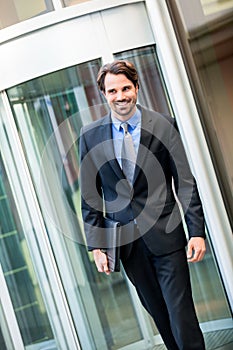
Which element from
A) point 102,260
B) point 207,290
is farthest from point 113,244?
point 207,290

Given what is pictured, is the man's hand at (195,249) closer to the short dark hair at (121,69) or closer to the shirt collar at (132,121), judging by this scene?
the shirt collar at (132,121)

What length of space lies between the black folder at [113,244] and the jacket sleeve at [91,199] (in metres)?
0.03

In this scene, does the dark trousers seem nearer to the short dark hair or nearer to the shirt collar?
the shirt collar

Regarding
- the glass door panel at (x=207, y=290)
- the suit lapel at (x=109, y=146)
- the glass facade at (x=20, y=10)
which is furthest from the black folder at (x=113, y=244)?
the glass facade at (x=20, y=10)

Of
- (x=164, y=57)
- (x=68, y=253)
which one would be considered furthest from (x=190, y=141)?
(x=68, y=253)

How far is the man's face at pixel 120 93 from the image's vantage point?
11.3ft

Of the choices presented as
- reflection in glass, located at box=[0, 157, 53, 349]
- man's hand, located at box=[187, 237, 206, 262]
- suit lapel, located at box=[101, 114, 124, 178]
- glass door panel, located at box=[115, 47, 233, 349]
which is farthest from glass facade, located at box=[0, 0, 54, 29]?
man's hand, located at box=[187, 237, 206, 262]

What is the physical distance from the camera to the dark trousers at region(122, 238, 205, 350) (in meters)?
3.52

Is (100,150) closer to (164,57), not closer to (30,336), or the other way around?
(164,57)

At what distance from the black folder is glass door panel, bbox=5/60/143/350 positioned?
99cm

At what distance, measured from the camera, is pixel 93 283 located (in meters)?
4.63

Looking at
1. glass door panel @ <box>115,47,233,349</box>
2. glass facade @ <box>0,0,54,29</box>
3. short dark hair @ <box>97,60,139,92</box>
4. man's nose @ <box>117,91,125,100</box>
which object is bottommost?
glass door panel @ <box>115,47,233,349</box>

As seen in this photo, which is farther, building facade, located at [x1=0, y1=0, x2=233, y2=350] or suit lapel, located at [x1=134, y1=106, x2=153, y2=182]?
building facade, located at [x1=0, y1=0, x2=233, y2=350]

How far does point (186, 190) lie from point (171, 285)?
0.40 m
